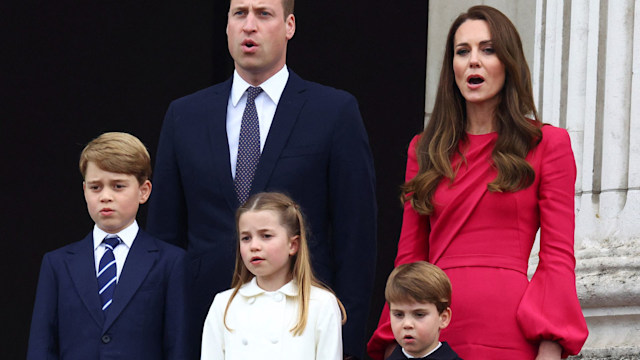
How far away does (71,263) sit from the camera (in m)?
4.06

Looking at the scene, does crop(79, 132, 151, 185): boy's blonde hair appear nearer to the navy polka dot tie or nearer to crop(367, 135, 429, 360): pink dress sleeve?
the navy polka dot tie

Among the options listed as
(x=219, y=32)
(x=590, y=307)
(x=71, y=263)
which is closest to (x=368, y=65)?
(x=219, y=32)

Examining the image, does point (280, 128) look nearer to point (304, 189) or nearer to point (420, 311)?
point (304, 189)

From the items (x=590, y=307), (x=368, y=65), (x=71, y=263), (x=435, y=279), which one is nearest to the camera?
(x=435, y=279)

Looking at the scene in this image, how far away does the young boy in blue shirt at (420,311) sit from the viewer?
12.1 ft

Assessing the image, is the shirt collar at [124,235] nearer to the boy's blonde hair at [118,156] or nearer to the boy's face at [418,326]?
the boy's blonde hair at [118,156]

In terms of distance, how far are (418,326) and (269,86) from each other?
105 cm

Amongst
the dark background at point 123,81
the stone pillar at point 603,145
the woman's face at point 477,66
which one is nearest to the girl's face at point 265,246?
the woman's face at point 477,66

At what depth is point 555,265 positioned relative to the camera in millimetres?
3709

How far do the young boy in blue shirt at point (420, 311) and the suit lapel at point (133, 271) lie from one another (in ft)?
2.70

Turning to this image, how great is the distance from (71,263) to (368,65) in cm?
309

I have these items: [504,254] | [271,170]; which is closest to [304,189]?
[271,170]

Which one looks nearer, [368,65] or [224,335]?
[224,335]

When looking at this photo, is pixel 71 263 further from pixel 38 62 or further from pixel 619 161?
pixel 38 62
